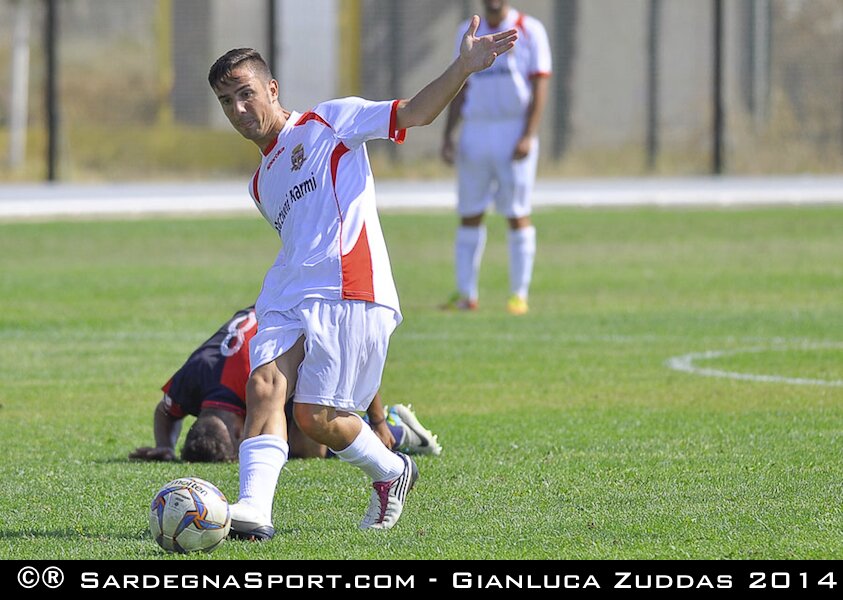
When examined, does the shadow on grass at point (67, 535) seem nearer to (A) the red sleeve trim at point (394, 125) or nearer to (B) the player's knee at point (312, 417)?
(B) the player's knee at point (312, 417)

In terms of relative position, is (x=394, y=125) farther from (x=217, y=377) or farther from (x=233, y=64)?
(x=217, y=377)

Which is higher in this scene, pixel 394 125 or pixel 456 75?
pixel 456 75

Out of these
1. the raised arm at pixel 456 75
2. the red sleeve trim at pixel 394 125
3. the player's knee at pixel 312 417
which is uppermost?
the raised arm at pixel 456 75

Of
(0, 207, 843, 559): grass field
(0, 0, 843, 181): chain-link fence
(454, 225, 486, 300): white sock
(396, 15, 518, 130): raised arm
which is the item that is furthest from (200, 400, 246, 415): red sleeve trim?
(0, 0, 843, 181): chain-link fence

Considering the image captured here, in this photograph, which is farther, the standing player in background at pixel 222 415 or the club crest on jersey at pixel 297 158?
the standing player in background at pixel 222 415

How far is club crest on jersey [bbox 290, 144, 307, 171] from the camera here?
5.68 meters

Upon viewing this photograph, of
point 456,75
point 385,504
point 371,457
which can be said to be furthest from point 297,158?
point 385,504

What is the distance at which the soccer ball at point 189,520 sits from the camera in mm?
5273

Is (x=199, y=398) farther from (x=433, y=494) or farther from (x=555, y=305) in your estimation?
(x=555, y=305)

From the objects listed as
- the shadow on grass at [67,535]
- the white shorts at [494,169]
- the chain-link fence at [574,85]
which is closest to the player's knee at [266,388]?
the shadow on grass at [67,535]

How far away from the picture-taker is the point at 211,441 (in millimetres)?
7039

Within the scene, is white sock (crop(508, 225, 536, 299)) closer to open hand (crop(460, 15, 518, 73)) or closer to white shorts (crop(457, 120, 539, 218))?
white shorts (crop(457, 120, 539, 218))

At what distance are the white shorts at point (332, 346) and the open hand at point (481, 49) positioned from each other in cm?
91

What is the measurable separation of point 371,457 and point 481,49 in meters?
1.48
